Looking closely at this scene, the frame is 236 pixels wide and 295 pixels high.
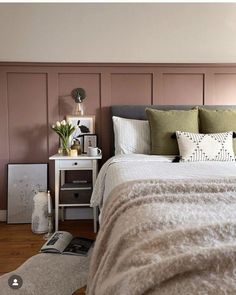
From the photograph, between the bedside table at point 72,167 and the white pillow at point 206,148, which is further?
the bedside table at point 72,167

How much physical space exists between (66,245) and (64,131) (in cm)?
123

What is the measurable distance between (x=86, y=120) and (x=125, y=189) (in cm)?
208

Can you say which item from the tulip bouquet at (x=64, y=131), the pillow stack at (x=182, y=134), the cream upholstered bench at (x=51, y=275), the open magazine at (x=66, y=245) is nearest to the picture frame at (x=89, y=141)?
the tulip bouquet at (x=64, y=131)

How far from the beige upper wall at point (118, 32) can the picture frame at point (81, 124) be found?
0.65m

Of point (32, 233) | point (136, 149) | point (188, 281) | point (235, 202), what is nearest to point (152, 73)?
point (136, 149)

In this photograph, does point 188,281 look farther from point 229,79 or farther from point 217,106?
point 229,79

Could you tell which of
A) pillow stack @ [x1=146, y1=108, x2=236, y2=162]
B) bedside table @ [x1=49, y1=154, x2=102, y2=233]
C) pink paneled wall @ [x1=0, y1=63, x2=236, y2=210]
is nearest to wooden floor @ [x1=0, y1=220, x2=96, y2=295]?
bedside table @ [x1=49, y1=154, x2=102, y2=233]

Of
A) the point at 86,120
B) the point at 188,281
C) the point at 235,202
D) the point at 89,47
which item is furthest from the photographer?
the point at 86,120

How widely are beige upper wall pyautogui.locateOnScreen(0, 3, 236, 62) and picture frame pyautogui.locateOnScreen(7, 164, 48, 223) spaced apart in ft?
4.09

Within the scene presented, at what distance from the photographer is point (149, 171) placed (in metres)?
2.02

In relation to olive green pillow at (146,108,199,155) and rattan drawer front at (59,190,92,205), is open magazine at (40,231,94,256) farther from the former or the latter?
olive green pillow at (146,108,199,155)

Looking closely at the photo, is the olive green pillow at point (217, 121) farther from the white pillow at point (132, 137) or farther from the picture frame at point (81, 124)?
the picture frame at point (81, 124)

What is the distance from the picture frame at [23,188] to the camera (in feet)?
10.7

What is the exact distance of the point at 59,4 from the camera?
261 centimetres
